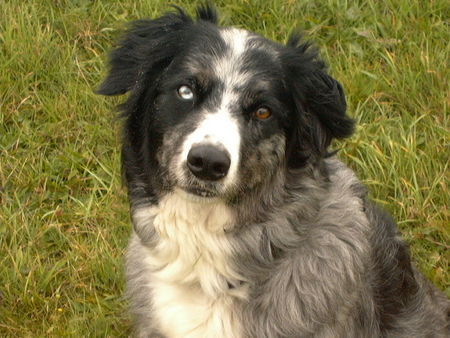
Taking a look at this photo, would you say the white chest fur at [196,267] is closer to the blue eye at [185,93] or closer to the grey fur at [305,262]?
the grey fur at [305,262]

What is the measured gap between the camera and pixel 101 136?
5.64 meters

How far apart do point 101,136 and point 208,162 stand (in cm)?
225

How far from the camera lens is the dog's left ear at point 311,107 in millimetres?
3871

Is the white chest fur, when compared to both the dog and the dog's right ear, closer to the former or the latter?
the dog

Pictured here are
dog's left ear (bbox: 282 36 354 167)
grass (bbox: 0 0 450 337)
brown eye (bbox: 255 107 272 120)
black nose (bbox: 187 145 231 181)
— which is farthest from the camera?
grass (bbox: 0 0 450 337)

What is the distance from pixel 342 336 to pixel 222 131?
116 cm

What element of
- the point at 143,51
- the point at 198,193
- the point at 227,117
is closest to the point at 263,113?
the point at 227,117

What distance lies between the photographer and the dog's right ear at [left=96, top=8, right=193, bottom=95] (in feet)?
12.8

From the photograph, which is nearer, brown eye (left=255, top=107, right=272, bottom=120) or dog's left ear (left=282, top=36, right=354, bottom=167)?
brown eye (left=255, top=107, right=272, bottom=120)

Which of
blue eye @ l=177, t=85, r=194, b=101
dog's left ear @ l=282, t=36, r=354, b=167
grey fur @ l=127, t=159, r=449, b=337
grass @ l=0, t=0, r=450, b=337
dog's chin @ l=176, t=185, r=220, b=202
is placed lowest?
grass @ l=0, t=0, r=450, b=337

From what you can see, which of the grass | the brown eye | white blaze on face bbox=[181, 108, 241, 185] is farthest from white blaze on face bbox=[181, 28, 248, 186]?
the grass

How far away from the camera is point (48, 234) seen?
17.0ft

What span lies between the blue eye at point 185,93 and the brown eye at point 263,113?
0.94ft

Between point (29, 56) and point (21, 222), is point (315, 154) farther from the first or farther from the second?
point (29, 56)
